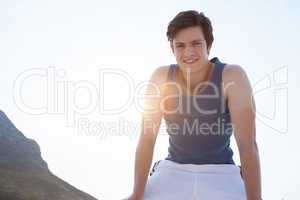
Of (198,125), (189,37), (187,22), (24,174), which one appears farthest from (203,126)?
(24,174)

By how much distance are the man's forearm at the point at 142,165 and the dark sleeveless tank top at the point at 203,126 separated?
0.77 feet

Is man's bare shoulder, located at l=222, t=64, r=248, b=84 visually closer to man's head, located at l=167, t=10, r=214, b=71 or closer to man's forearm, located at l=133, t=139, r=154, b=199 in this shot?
man's head, located at l=167, t=10, r=214, b=71

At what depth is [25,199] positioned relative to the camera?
71.1 m

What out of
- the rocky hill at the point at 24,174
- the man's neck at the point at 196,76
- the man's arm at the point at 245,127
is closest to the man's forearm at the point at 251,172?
the man's arm at the point at 245,127

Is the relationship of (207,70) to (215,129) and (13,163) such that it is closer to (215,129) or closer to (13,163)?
(215,129)

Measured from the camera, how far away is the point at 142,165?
12.2 feet

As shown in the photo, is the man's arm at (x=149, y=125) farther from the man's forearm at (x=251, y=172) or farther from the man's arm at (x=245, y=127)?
the man's forearm at (x=251, y=172)

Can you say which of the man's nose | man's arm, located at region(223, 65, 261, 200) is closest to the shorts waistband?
man's arm, located at region(223, 65, 261, 200)

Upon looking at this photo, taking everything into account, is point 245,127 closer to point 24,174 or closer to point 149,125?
point 149,125

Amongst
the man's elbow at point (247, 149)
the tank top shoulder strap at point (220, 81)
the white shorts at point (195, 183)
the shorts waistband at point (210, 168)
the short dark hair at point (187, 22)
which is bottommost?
the white shorts at point (195, 183)

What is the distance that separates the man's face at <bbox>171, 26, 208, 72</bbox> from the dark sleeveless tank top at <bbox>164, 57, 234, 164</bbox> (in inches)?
8.2

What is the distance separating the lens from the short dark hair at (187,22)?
378cm

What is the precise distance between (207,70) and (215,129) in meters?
0.62

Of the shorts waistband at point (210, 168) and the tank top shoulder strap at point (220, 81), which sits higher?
the tank top shoulder strap at point (220, 81)
